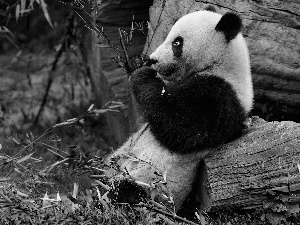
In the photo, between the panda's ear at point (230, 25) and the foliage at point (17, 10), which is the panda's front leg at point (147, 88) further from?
the foliage at point (17, 10)

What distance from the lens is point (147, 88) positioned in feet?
13.0

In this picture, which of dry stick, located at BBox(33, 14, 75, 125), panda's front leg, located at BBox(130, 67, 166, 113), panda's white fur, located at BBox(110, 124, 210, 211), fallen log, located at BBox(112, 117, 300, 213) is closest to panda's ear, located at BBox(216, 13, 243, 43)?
panda's front leg, located at BBox(130, 67, 166, 113)

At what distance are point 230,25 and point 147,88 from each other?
0.73 meters

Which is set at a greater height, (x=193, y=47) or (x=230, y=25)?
(x=230, y=25)

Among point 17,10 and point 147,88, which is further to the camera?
point 147,88

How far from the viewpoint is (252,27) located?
4.85 metres

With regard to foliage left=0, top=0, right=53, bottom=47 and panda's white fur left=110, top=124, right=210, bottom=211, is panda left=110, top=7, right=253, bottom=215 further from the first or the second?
foliage left=0, top=0, right=53, bottom=47

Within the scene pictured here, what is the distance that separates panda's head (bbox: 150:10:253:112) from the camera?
155 inches

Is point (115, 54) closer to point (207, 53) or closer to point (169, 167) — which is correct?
point (207, 53)

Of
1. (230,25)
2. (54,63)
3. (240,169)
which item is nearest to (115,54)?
(54,63)

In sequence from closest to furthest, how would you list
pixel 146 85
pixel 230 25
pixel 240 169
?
pixel 240 169 < pixel 230 25 < pixel 146 85

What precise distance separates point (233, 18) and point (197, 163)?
1.06 m

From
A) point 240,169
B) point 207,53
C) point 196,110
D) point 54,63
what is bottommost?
point 54,63

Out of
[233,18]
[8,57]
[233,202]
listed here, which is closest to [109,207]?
[233,202]
